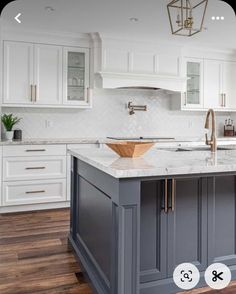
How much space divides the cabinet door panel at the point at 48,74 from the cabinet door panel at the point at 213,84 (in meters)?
2.45

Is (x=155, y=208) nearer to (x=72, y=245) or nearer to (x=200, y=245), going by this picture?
(x=200, y=245)

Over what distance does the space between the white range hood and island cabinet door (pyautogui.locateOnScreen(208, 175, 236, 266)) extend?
8.92 feet

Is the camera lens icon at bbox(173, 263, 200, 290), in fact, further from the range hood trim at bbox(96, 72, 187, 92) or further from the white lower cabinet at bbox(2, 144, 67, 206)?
the range hood trim at bbox(96, 72, 187, 92)

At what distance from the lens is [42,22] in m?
3.90

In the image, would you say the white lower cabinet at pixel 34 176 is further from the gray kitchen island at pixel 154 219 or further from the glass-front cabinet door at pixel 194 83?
the glass-front cabinet door at pixel 194 83

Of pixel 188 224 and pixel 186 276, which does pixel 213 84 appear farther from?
pixel 186 276

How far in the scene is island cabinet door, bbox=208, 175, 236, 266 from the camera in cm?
205

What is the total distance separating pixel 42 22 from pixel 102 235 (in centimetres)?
305

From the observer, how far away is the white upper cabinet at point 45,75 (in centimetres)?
410

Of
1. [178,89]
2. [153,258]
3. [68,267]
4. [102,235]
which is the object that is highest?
[178,89]

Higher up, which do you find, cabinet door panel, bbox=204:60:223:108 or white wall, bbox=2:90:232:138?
cabinet door panel, bbox=204:60:223:108

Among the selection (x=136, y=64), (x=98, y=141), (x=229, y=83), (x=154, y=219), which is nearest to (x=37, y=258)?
(x=154, y=219)

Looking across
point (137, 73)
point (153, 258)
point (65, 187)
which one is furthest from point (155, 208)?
point (137, 73)

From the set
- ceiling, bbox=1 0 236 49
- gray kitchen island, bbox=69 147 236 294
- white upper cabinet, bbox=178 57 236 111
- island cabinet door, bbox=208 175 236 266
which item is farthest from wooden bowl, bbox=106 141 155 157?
white upper cabinet, bbox=178 57 236 111
